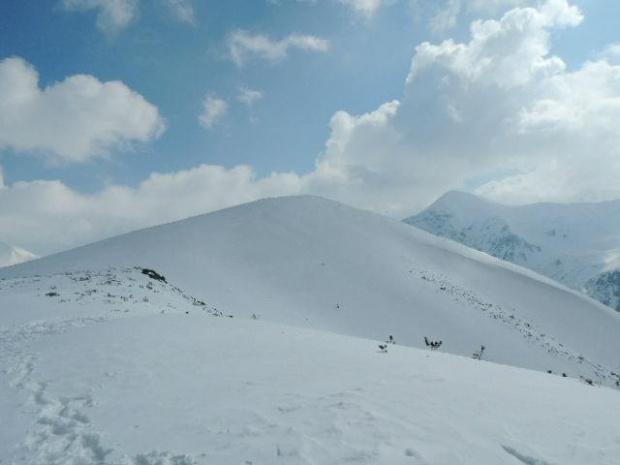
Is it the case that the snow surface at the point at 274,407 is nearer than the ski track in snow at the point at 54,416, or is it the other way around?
the ski track in snow at the point at 54,416

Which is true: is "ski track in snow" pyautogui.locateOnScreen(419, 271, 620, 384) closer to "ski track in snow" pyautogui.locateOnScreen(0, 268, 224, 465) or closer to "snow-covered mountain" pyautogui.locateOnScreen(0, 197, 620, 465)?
"snow-covered mountain" pyautogui.locateOnScreen(0, 197, 620, 465)

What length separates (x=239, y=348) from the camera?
12.9m

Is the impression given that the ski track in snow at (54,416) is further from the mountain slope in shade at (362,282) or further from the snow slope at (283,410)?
the mountain slope in shade at (362,282)

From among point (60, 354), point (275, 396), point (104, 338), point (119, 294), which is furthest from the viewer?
point (119, 294)

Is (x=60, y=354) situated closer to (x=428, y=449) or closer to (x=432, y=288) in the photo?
(x=428, y=449)

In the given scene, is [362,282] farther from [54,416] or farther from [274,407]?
[54,416]

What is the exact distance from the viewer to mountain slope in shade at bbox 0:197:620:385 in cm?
3375

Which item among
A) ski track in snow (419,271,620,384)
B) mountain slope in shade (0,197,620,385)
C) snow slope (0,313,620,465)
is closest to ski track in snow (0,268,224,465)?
snow slope (0,313,620,465)

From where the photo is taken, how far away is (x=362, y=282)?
41594 mm

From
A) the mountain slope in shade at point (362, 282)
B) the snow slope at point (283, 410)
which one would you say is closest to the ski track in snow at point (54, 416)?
the snow slope at point (283, 410)

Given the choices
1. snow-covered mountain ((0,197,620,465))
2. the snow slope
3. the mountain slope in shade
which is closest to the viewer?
the snow slope

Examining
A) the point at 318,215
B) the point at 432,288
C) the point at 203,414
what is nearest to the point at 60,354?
the point at 203,414

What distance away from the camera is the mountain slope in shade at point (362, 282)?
33.8 meters

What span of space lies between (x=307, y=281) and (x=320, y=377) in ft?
101
